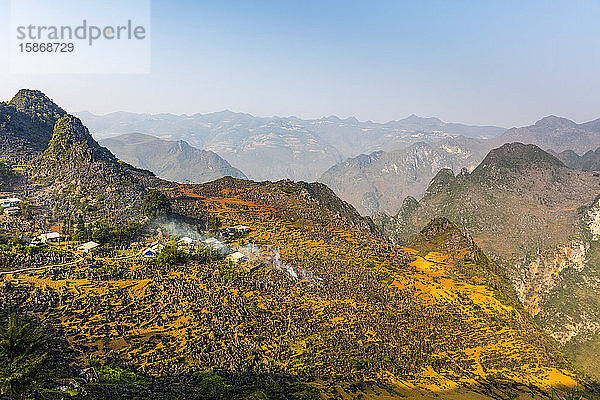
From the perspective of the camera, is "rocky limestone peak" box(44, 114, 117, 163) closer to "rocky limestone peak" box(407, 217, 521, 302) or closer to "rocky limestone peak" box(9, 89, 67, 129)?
"rocky limestone peak" box(9, 89, 67, 129)

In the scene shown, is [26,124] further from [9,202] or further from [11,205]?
[11,205]

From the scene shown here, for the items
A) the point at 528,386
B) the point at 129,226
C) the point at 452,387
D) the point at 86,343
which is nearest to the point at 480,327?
the point at 528,386

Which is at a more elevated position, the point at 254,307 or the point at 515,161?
the point at 515,161

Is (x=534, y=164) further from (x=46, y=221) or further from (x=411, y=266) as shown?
(x=46, y=221)

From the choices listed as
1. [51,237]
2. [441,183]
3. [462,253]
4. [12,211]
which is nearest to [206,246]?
[51,237]

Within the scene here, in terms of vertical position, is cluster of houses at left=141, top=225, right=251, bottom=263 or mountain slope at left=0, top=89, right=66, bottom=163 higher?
mountain slope at left=0, top=89, right=66, bottom=163

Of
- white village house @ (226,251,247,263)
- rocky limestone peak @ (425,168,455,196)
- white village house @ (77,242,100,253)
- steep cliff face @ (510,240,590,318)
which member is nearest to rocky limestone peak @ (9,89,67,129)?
white village house @ (77,242,100,253)

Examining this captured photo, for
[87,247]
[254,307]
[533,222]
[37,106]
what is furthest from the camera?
[533,222]
